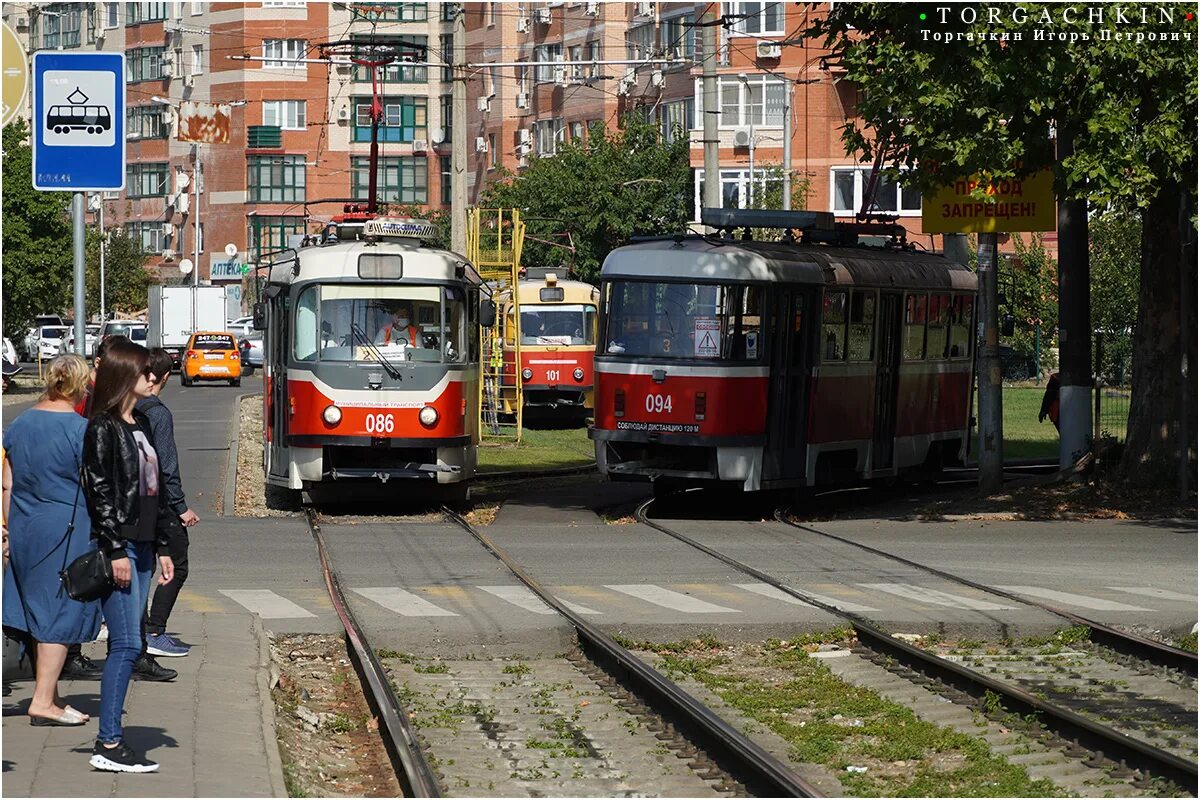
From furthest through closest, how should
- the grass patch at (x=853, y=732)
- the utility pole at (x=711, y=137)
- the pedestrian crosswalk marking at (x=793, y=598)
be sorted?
the utility pole at (x=711, y=137) < the pedestrian crosswalk marking at (x=793, y=598) < the grass patch at (x=853, y=732)

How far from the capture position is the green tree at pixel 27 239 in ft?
195

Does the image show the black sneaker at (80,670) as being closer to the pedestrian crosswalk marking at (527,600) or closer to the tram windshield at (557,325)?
the pedestrian crosswalk marking at (527,600)

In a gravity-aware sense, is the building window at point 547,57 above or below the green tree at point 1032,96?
above

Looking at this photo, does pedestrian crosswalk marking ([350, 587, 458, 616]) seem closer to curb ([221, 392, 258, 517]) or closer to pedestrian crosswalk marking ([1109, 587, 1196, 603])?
pedestrian crosswalk marking ([1109, 587, 1196, 603])

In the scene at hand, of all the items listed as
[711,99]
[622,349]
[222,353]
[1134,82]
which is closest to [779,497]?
[622,349]

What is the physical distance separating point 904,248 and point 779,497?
427 centimetres

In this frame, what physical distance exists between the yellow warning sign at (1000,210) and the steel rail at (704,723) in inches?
452

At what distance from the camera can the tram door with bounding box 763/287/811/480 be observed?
22688mm

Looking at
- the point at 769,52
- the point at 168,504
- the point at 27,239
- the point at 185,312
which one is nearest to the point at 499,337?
the point at 168,504

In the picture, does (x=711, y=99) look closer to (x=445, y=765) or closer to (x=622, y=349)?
(x=622, y=349)

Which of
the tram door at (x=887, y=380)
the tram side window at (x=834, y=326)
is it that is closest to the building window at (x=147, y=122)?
the tram door at (x=887, y=380)

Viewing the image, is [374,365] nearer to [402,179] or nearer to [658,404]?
[658,404]

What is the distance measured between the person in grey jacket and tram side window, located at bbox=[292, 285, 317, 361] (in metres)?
10.4

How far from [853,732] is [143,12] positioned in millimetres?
92172
